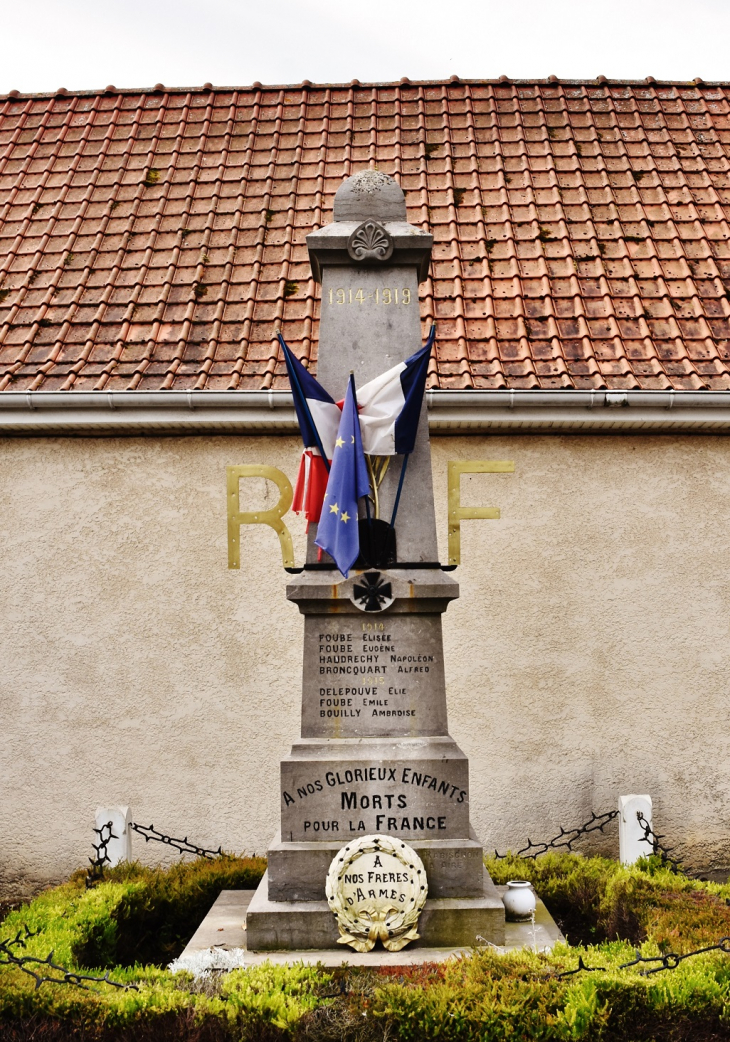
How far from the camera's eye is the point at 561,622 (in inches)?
267

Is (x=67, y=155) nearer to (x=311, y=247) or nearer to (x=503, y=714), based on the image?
(x=311, y=247)

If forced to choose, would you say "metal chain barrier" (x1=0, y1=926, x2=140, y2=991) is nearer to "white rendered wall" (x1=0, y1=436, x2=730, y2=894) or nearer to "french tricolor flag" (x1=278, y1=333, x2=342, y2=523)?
"french tricolor flag" (x1=278, y1=333, x2=342, y2=523)

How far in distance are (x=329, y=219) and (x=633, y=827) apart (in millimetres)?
5112

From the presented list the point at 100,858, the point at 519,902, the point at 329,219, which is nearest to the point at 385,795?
the point at 519,902

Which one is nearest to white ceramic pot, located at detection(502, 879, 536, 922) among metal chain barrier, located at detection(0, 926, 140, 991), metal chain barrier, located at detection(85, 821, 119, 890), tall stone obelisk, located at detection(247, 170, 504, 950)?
tall stone obelisk, located at detection(247, 170, 504, 950)

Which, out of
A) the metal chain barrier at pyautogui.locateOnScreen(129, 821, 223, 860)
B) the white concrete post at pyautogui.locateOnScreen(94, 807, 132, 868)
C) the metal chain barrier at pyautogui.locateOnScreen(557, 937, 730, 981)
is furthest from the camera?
the metal chain barrier at pyautogui.locateOnScreen(129, 821, 223, 860)

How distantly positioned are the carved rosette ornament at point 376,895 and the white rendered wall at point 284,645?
7.47 ft

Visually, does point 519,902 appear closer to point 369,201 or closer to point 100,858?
point 100,858

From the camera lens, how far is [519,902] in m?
4.88

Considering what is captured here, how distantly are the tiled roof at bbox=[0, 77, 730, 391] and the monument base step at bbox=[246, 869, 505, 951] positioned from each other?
137 inches

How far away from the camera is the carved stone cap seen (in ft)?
17.1

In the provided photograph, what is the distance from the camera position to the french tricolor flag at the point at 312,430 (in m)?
4.94

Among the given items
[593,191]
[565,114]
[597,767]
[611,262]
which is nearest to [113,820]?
[597,767]

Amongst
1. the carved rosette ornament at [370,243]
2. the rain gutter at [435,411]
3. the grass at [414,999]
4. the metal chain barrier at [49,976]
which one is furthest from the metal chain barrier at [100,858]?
the carved rosette ornament at [370,243]
